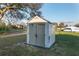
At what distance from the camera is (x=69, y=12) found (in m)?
2.11

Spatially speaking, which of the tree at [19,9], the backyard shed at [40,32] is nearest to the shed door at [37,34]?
the backyard shed at [40,32]

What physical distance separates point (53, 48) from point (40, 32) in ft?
0.78

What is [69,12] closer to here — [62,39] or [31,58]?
[62,39]

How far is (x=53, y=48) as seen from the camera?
213cm

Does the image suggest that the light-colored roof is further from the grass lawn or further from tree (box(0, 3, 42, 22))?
the grass lawn

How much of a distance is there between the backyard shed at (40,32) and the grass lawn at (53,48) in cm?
6

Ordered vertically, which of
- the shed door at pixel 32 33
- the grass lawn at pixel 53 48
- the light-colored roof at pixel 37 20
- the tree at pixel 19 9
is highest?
the tree at pixel 19 9

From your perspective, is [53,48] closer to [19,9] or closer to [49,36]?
[49,36]

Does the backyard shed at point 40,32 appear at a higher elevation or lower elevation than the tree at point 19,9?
lower

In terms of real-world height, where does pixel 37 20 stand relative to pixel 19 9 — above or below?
below

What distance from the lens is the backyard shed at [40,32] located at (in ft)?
6.97

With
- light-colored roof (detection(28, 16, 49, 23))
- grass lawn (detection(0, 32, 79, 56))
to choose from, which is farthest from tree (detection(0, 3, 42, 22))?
grass lawn (detection(0, 32, 79, 56))

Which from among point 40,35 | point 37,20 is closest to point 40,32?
point 40,35

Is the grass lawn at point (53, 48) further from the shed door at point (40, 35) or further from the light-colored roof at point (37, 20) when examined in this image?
the light-colored roof at point (37, 20)
